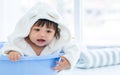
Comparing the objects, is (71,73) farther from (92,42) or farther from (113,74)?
(92,42)

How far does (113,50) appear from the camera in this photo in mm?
1400

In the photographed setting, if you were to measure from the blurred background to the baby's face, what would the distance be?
1.92ft

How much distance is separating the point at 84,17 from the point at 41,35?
2.62 ft

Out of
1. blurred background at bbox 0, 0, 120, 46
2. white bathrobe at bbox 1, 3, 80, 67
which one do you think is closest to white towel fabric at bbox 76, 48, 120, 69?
blurred background at bbox 0, 0, 120, 46

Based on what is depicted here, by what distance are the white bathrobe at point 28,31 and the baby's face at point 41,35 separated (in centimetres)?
2

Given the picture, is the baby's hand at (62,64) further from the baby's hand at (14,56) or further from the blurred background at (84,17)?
the blurred background at (84,17)

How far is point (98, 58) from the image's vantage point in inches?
51.8

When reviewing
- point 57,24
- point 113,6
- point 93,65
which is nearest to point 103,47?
point 93,65

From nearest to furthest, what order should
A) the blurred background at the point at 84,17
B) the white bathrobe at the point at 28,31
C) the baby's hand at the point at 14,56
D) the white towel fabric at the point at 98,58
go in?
the baby's hand at the point at 14,56 < the white bathrobe at the point at 28,31 < the white towel fabric at the point at 98,58 < the blurred background at the point at 84,17

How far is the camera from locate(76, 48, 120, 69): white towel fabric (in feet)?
4.26

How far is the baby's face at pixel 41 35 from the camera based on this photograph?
2.82 ft

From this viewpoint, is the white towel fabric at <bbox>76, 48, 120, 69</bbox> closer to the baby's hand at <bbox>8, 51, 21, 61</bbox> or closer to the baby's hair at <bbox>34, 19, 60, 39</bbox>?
the baby's hair at <bbox>34, 19, 60, 39</bbox>

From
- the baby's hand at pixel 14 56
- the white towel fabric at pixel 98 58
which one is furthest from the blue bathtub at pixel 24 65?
the white towel fabric at pixel 98 58

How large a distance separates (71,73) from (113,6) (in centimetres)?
67
